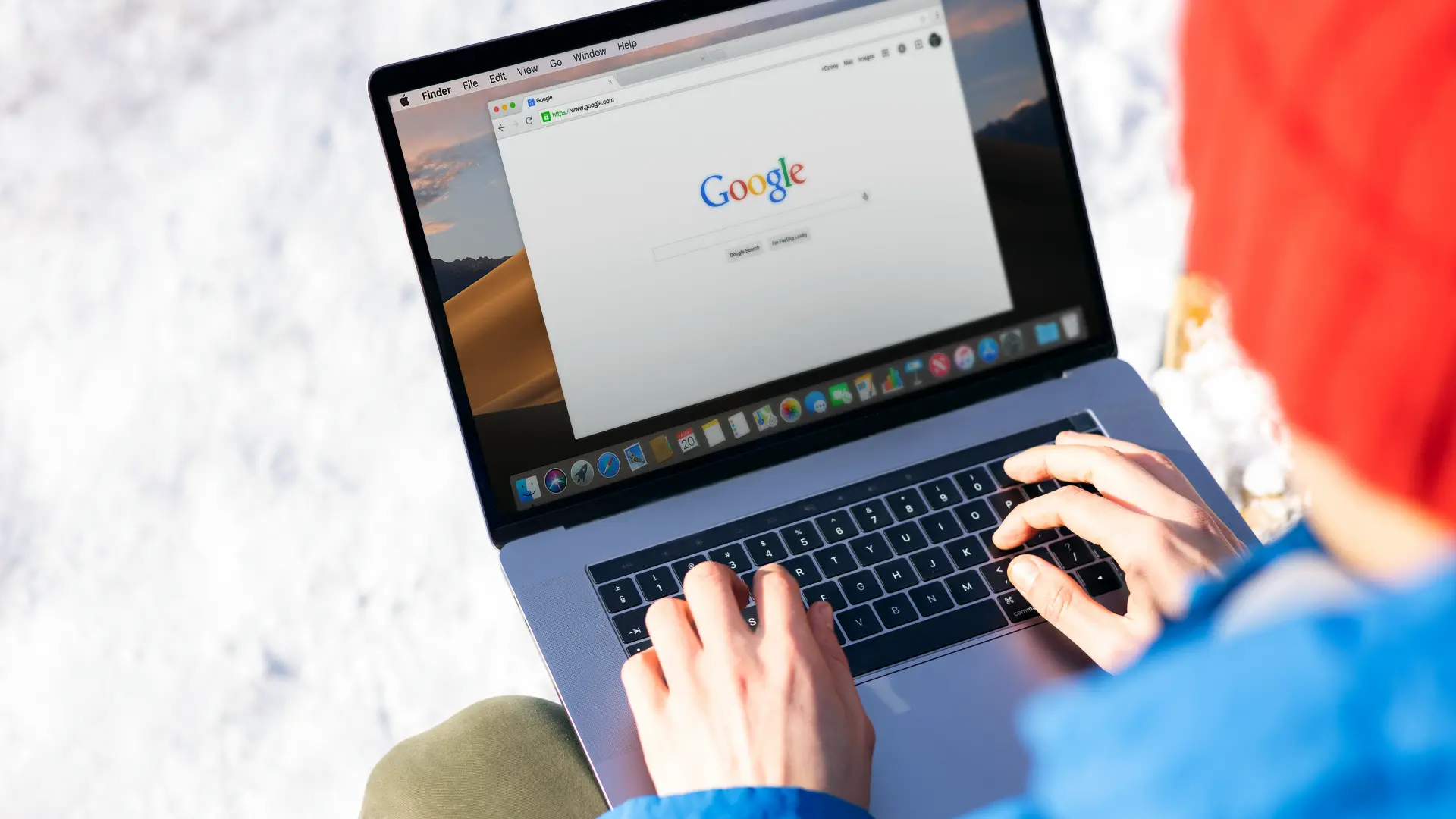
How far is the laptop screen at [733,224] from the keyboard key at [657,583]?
0.07 metres

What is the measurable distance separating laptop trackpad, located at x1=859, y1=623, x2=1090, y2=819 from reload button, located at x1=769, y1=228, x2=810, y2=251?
0.31 m

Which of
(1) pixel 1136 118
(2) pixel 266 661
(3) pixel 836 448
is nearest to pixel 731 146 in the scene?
(3) pixel 836 448

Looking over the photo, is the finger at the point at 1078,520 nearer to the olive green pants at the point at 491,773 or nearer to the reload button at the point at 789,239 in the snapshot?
the reload button at the point at 789,239

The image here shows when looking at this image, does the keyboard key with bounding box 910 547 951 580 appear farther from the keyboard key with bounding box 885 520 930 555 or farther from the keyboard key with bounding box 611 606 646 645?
the keyboard key with bounding box 611 606 646 645

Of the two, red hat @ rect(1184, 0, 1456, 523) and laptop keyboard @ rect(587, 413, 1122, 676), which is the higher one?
red hat @ rect(1184, 0, 1456, 523)

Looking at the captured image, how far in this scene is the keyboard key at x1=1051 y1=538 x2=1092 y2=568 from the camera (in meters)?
0.76

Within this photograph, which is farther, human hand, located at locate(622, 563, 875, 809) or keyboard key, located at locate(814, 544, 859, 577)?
keyboard key, located at locate(814, 544, 859, 577)

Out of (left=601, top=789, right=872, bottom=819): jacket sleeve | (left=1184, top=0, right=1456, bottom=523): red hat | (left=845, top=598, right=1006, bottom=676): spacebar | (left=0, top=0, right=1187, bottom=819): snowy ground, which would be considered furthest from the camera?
(left=0, top=0, right=1187, bottom=819): snowy ground

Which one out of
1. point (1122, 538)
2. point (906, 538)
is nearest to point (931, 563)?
point (906, 538)

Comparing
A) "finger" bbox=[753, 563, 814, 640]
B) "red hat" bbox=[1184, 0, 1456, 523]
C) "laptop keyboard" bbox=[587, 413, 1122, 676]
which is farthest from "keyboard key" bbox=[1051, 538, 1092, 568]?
"red hat" bbox=[1184, 0, 1456, 523]

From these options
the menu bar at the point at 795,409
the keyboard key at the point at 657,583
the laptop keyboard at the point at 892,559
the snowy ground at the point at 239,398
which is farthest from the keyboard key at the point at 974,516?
the snowy ground at the point at 239,398

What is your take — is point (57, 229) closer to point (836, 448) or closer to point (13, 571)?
point (13, 571)

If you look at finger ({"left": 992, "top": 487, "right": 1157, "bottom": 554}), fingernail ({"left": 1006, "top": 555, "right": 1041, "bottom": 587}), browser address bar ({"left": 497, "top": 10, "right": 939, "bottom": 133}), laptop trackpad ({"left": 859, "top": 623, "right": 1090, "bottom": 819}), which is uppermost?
browser address bar ({"left": 497, "top": 10, "right": 939, "bottom": 133})

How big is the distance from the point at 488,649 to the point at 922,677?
71 cm
